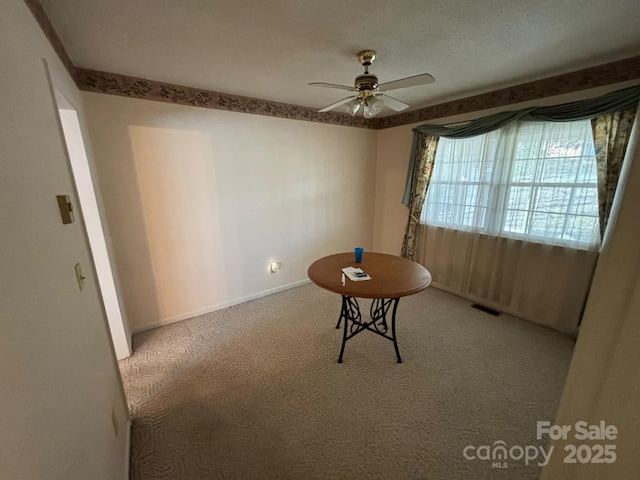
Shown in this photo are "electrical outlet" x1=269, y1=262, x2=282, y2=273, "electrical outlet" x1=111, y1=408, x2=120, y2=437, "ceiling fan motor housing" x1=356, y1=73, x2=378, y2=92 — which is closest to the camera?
"electrical outlet" x1=111, y1=408, x2=120, y2=437

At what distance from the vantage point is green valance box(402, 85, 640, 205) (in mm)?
1946

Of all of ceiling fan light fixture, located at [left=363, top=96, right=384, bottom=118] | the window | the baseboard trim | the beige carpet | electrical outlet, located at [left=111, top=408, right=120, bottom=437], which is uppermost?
ceiling fan light fixture, located at [left=363, top=96, right=384, bottom=118]

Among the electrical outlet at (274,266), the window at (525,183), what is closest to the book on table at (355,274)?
the electrical outlet at (274,266)

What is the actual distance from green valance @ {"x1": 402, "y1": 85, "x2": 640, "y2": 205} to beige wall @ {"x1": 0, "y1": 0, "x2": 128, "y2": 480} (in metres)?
3.39

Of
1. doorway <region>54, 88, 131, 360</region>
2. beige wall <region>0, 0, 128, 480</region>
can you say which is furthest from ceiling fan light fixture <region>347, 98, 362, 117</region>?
doorway <region>54, 88, 131, 360</region>

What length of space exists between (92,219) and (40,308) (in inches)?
59.8

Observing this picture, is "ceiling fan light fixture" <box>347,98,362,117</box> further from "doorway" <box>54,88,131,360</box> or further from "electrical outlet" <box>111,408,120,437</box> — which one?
"electrical outlet" <box>111,408,120,437</box>

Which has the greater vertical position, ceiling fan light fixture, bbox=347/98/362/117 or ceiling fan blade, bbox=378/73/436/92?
ceiling fan blade, bbox=378/73/436/92

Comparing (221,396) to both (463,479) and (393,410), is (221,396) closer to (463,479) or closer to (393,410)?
(393,410)

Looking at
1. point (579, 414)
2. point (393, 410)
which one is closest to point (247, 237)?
point (393, 410)

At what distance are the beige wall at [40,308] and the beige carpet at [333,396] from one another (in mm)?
472

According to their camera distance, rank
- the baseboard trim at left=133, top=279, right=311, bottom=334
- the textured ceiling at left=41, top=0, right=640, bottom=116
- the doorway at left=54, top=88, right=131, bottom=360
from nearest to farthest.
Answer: the textured ceiling at left=41, top=0, right=640, bottom=116 → the doorway at left=54, top=88, right=131, bottom=360 → the baseboard trim at left=133, top=279, right=311, bottom=334

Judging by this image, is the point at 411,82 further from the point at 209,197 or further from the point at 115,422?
the point at 115,422

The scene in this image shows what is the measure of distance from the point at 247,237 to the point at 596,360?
9.76 ft
